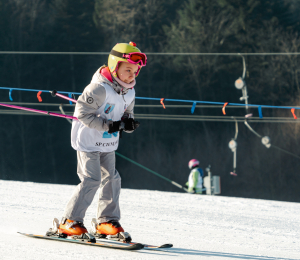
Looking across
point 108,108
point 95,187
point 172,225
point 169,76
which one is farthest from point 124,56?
point 169,76

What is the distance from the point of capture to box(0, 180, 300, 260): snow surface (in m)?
2.59

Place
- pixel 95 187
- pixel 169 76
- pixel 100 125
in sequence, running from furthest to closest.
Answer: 1. pixel 169 76
2. pixel 95 187
3. pixel 100 125

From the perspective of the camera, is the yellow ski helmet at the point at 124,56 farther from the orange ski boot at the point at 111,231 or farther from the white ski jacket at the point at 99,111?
the orange ski boot at the point at 111,231

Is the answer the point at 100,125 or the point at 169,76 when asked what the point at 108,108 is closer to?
the point at 100,125

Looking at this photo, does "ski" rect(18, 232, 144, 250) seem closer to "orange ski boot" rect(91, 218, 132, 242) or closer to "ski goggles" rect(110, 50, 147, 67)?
"orange ski boot" rect(91, 218, 132, 242)

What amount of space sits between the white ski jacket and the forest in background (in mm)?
20082

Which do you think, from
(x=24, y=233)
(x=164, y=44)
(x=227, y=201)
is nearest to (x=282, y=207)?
(x=227, y=201)

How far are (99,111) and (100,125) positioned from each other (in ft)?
0.41

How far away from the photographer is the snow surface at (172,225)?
8.50 feet

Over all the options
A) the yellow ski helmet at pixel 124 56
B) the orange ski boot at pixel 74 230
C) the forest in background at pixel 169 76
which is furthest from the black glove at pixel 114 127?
the forest in background at pixel 169 76

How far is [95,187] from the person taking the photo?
278 centimetres

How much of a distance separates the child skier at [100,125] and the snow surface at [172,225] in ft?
0.69

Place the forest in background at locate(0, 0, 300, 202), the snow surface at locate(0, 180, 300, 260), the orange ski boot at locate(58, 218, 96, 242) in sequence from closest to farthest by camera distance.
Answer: the snow surface at locate(0, 180, 300, 260) → the orange ski boot at locate(58, 218, 96, 242) → the forest in background at locate(0, 0, 300, 202)

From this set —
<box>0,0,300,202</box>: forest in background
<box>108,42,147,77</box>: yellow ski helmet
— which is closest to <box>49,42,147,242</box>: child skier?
<box>108,42,147,77</box>: yellow ski helmet
